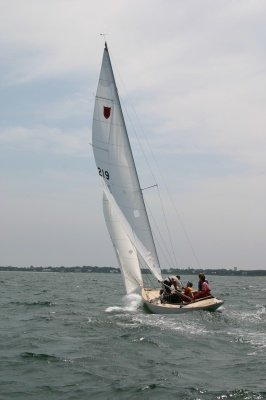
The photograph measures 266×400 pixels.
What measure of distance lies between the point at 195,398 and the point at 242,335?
24.3 feet

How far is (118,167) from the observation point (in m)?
23.4

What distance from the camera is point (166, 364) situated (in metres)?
12.8

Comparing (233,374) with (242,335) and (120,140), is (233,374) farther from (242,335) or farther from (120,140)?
(120,140)

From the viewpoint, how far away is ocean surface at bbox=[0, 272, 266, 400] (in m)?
10.5

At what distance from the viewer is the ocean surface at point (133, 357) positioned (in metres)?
10.5

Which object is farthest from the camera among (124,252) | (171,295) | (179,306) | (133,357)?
(124,252)

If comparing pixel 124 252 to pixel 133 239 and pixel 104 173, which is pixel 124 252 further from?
pixel 104 173

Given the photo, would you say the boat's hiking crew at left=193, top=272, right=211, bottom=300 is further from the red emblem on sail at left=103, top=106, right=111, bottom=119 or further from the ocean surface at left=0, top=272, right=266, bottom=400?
the red emblem on sail at left=103, top=106, right=111, bottom=119

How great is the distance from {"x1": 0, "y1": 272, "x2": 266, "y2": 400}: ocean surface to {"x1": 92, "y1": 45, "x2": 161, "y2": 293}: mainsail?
3.25 meters

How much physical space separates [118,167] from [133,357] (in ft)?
36.5

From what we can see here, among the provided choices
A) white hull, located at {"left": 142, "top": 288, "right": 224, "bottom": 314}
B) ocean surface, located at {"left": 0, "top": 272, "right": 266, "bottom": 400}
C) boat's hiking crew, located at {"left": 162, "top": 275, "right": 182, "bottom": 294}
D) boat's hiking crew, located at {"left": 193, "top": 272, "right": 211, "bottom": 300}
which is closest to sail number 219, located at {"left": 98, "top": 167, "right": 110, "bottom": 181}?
boat's hiking crew, located at {"left": 162, "top": 275, "right": 182, "bottom": 294}

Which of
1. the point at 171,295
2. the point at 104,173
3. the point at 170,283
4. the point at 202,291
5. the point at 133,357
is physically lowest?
the point at 133,357

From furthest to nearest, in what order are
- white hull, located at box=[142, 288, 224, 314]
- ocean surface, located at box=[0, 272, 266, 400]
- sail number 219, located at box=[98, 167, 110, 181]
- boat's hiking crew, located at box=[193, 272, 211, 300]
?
sail number 219, located at box=[98, 167, 110, 181] → boat's hiking crew, located at box=[193, 272, 211, 300] → white hull, located at box=[142, 288, 224, 314] → ocean surface, located at box=[0, 272, 266, 400]

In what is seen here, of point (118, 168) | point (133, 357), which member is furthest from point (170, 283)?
point (133, 357)
